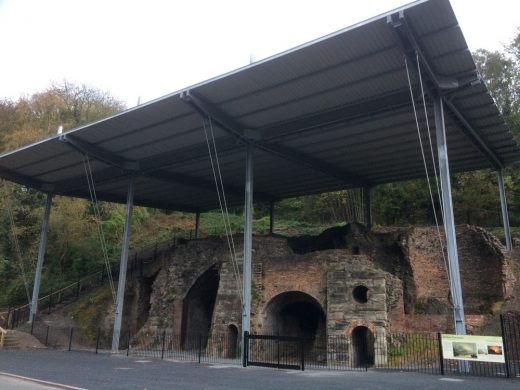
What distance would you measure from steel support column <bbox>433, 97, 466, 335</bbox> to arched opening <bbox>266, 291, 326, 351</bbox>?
7215 mm

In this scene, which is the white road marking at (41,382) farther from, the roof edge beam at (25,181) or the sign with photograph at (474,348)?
the roof edge beam at (25,181)

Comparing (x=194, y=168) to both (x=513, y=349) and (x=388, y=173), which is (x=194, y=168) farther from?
(x=513, y=349)

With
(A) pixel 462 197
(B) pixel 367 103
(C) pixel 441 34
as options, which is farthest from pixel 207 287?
(A) pixel 462 197

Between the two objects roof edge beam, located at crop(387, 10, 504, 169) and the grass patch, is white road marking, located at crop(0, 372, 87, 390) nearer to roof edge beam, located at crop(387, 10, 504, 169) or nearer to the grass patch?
roof edge beam, located at crop(387, 10, 504, 169)

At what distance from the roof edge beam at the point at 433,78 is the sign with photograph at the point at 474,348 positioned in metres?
7.54

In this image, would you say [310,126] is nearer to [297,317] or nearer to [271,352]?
[271,352]

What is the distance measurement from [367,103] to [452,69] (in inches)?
126

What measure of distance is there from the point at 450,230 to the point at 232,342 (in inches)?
424

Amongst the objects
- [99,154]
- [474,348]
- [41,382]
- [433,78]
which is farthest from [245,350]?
[99,154]

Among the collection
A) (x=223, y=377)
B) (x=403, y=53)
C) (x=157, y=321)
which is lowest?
(x=223, y=377)

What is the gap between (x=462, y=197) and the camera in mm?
34375

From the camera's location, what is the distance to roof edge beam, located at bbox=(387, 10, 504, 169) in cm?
1272

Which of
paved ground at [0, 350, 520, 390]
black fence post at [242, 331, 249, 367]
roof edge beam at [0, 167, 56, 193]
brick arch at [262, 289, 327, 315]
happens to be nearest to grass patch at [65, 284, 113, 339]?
roof edge beam at [0, 167, 56, 193]

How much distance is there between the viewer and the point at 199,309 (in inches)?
1010
